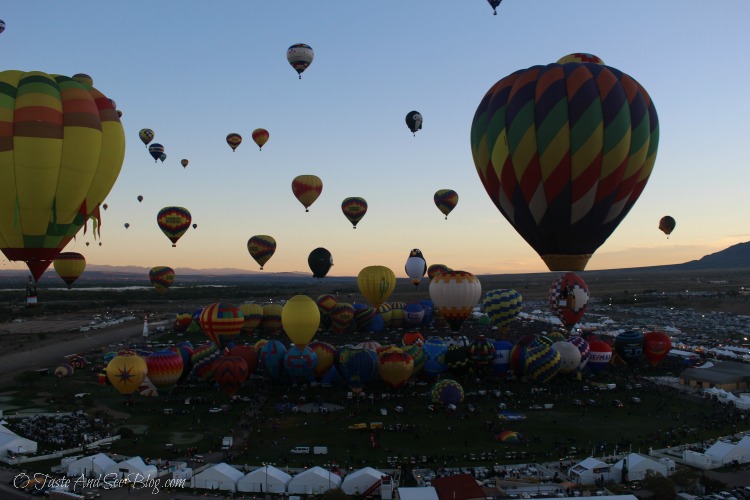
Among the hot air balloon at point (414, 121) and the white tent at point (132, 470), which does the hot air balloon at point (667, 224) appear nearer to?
the hot air balloon at point (414, 121)

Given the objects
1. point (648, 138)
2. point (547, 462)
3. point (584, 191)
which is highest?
point (648, 138)

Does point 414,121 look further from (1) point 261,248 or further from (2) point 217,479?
(2) point 217,479

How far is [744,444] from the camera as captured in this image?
19.9m

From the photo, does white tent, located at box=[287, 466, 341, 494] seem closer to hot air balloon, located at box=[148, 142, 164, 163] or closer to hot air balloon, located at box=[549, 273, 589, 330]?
hot air balloon, located at box=[549, 273, 589, 330]

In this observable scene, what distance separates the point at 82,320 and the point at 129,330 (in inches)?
546

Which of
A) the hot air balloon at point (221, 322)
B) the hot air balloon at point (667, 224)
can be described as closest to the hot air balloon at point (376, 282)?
the hot air balloon at point (221, 322)

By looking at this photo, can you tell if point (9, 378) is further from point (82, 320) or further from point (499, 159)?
point (82, 320)

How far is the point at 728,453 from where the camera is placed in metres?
19.3

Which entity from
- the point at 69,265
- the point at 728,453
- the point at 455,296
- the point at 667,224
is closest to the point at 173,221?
the point at 69,265

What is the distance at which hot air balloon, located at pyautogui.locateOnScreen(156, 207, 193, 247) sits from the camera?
40062 millimetres

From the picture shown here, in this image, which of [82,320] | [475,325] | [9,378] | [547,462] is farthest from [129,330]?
[547,462]

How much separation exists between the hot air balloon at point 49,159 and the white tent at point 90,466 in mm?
6528

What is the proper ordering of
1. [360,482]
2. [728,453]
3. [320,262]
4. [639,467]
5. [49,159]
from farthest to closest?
[320,262]
[728,453]
[49,159]
[639,467]
[360,482]

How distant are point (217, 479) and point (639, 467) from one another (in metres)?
12.4
